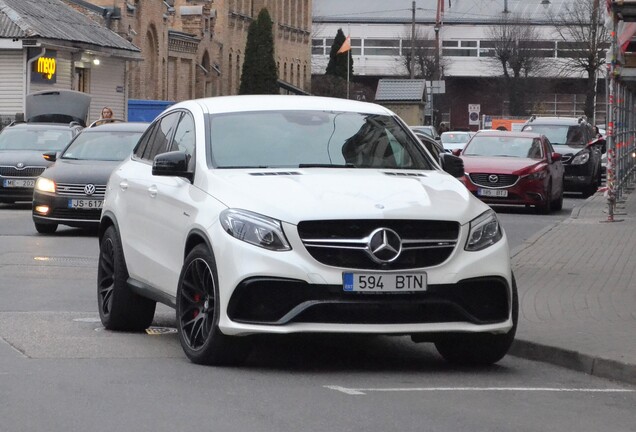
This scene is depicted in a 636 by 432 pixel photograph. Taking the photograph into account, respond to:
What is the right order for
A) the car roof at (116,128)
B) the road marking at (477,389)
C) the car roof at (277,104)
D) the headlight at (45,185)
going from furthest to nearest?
the car roof at (116,128), the headlight at (45,185), the car roof at (277,104), the road marking at (477,389)

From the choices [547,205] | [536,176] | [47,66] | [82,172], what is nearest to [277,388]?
[82,172]

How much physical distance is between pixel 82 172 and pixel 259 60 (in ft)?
191

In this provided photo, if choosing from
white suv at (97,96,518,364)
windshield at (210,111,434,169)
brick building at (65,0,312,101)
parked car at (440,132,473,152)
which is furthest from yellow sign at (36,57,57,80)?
windshield at (210,111,434,169)

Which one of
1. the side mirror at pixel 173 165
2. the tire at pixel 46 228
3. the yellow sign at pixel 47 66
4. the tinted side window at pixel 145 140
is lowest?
the tire at pixel 46 228

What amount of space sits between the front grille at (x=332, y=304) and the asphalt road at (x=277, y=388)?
356 millimetres

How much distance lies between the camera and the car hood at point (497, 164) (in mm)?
28297

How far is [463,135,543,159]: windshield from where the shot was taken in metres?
29.4

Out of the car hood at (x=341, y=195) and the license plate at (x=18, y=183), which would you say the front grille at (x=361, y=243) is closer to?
the car hood at (x=341, y=195)

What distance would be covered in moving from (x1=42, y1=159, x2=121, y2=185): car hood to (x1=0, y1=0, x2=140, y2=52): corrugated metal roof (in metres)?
28.2

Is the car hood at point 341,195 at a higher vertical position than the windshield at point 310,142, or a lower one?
lower

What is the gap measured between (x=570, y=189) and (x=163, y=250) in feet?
90.3

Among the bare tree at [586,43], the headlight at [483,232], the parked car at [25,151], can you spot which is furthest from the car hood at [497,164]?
the bare tree at [586,43]

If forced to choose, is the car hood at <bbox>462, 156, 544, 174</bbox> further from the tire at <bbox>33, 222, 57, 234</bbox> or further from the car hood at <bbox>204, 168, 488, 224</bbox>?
the car hood at <bbox>204, 168, 488, 224</bbox>

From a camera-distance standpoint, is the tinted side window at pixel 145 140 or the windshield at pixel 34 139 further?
the windshield at pixel 34 139
